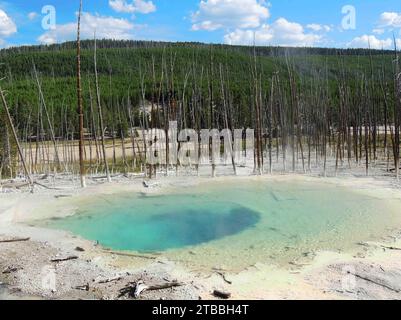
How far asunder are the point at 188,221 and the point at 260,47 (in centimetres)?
11296

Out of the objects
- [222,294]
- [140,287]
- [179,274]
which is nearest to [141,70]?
[179,274]

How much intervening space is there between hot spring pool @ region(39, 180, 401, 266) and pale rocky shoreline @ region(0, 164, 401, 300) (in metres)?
0.74

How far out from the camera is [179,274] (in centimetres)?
991

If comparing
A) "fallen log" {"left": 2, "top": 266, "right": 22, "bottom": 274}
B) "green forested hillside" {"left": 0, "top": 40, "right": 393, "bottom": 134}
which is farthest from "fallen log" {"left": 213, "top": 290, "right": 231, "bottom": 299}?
"green forested hillside" {"left": 0, "top": 40, "right": 393, "bottom": 134}

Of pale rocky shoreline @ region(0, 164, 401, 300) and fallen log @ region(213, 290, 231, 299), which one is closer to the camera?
fallen log @ region(213, 290, 231, 299)

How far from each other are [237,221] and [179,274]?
5629 millimetres

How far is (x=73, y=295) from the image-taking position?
28.8ft

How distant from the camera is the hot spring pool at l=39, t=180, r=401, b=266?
1209 cm

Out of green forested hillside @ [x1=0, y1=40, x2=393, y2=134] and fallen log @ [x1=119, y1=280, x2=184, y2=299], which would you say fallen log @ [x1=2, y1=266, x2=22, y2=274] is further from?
green forested hillside @ [x1=0, y1=40, x2=393, y2=134]

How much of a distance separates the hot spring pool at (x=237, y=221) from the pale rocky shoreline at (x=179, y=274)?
74 centimetres

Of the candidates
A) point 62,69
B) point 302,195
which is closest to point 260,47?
point 62,69

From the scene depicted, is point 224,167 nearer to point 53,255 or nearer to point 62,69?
point 53,255

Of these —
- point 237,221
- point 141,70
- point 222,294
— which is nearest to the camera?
point 222,294

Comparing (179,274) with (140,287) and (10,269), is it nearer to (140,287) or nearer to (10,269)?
(140,287)
